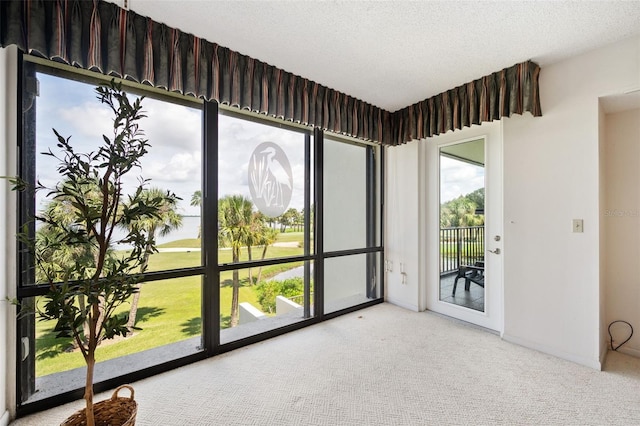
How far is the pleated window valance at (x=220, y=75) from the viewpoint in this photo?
1626mm

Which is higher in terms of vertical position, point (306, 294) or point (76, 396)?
point (306, 294)

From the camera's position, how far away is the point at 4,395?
5.34ft

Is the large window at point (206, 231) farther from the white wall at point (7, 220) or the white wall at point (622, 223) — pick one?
the white wall at point (622, 223)

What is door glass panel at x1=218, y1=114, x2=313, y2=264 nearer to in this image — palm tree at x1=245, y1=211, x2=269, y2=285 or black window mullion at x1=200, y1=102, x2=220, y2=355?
palm tree at x1=245, y1=211, x2=269, y2=285

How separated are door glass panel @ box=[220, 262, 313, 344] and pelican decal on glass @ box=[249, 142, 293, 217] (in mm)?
633

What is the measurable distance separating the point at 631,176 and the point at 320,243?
115 inches

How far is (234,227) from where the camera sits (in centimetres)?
260

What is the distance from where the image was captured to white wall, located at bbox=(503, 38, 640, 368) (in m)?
2.18

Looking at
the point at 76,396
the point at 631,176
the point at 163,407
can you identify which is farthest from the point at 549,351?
the point at 76,396

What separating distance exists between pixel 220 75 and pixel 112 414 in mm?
2375

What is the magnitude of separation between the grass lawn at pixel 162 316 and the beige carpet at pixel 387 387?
279 mm

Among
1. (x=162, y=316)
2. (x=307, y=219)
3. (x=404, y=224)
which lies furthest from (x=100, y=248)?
(x=404, y=224)

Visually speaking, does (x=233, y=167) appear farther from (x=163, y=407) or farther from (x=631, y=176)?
(x=631, y=176)

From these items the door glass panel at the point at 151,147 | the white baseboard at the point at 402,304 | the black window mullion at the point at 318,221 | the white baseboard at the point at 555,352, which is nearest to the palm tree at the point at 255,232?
the door glass panel at the point at 151,147
